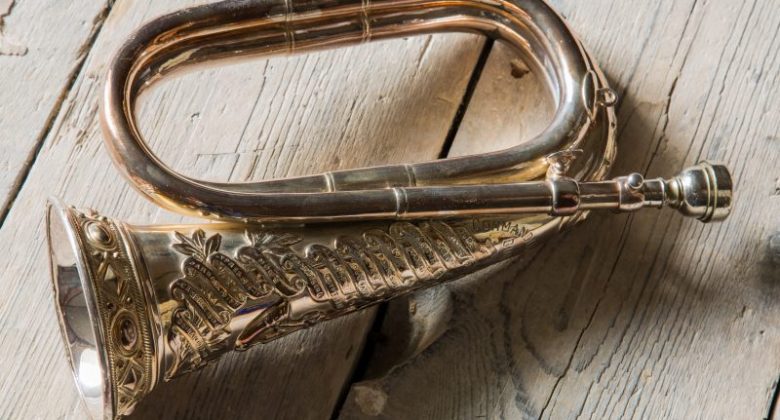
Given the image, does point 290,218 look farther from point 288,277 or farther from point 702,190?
point 702,190

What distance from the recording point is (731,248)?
869mm

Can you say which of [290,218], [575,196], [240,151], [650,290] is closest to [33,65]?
[240,151]

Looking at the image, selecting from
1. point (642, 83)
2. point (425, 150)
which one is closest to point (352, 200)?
point (425, 150)

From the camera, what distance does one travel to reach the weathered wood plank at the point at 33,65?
87 centimetres

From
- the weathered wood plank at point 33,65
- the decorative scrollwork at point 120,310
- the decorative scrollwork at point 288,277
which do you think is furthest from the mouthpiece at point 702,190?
the weathered wood plank at point 33,65

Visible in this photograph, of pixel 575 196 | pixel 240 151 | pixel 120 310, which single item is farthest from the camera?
pixel 240 151

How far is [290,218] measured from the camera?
714mm

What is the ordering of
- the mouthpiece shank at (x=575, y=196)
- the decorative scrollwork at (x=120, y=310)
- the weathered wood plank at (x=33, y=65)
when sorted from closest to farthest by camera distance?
the decorative scrollwork at (x=120, y=310)
the mouthpiece shank at (x=575, y=196)
the weathered wood plank at (x=33, y=65)

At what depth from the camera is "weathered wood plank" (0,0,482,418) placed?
0.79 metres

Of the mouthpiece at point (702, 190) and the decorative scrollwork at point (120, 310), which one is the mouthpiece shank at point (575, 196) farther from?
the decorative scrollwork at point (120, 310)

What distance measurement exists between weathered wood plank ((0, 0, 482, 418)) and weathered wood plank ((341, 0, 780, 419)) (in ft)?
0.17

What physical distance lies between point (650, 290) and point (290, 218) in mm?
376

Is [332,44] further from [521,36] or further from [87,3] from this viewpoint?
[87,3]

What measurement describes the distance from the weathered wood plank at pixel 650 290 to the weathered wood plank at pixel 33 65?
0.41 m
